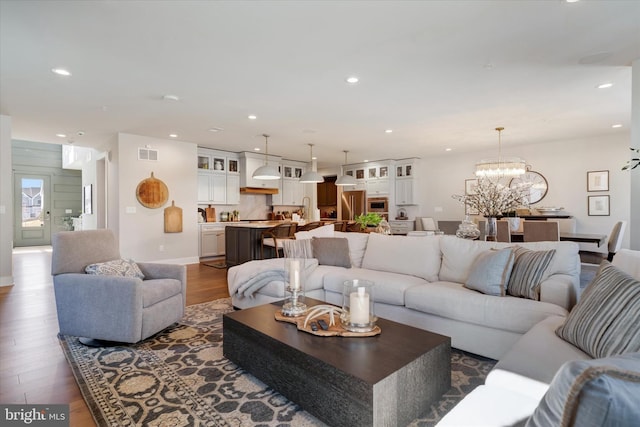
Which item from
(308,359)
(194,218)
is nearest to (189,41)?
(308,359)

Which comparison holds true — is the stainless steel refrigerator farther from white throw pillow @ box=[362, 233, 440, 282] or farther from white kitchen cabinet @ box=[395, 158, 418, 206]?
white throw pillow @ box=[362, 233, 440, 282]

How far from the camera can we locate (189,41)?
2830 mm

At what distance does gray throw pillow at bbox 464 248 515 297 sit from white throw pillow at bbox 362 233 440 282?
2.03ft

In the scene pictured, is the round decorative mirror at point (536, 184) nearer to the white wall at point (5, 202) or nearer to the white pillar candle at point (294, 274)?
the white pillar candle at point (294, 274)

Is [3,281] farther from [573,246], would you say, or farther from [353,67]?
[573,246]

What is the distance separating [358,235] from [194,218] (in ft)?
14.8

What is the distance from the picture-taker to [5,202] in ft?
16.7

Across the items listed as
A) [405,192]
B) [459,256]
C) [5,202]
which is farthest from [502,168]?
[5,202]

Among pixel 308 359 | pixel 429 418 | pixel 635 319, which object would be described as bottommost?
pixel 429 418

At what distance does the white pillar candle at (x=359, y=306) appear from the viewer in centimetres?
198

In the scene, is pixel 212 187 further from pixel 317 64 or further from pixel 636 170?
pixel 636 170

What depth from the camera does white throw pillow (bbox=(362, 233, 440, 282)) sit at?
3.33 metres

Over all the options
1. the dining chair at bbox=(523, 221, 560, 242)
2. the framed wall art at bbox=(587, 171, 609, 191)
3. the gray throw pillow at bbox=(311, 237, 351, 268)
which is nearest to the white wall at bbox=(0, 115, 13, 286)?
the gray throw pillow at bbox=(311, 237, 351, 268)

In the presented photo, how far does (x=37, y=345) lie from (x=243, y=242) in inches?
138
